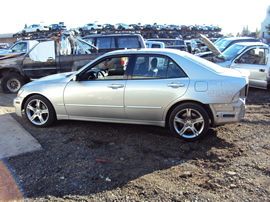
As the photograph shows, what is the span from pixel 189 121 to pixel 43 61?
249 inches

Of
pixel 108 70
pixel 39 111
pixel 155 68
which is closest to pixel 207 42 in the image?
pixel 155 68

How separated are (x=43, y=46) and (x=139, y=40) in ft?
12.9

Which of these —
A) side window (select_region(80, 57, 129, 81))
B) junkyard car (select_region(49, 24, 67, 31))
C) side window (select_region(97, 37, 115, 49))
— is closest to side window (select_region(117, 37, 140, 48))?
side window (select_region(97, 37, 115, 49))

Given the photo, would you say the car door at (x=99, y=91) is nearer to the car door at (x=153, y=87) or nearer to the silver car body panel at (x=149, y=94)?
the silver car body panel at (x=149, y=94)

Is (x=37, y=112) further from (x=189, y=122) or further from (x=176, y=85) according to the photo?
(x=189, y=122)

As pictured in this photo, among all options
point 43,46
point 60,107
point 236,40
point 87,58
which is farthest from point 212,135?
point 236,40

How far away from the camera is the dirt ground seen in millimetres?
3105

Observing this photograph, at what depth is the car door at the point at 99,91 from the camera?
474 cm

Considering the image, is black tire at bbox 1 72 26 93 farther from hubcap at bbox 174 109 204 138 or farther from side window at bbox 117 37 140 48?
hubcap at bbox 174 109 204 138

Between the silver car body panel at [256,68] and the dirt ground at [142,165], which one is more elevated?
the silver car body panel at [256,68]

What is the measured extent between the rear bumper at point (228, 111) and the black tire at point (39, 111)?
3175mm

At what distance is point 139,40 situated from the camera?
10727 millimetres

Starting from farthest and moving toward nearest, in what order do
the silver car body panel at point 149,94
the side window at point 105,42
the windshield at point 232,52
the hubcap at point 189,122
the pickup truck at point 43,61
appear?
the side window at point 105,42
the windshield at point 232,52
the pickup truck at point 43,61
the hubcap at point 189,122
the silver car body panel at point 149,94

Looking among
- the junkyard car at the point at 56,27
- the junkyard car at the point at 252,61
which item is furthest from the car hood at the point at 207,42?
the junkyard car at the point at 56,27
